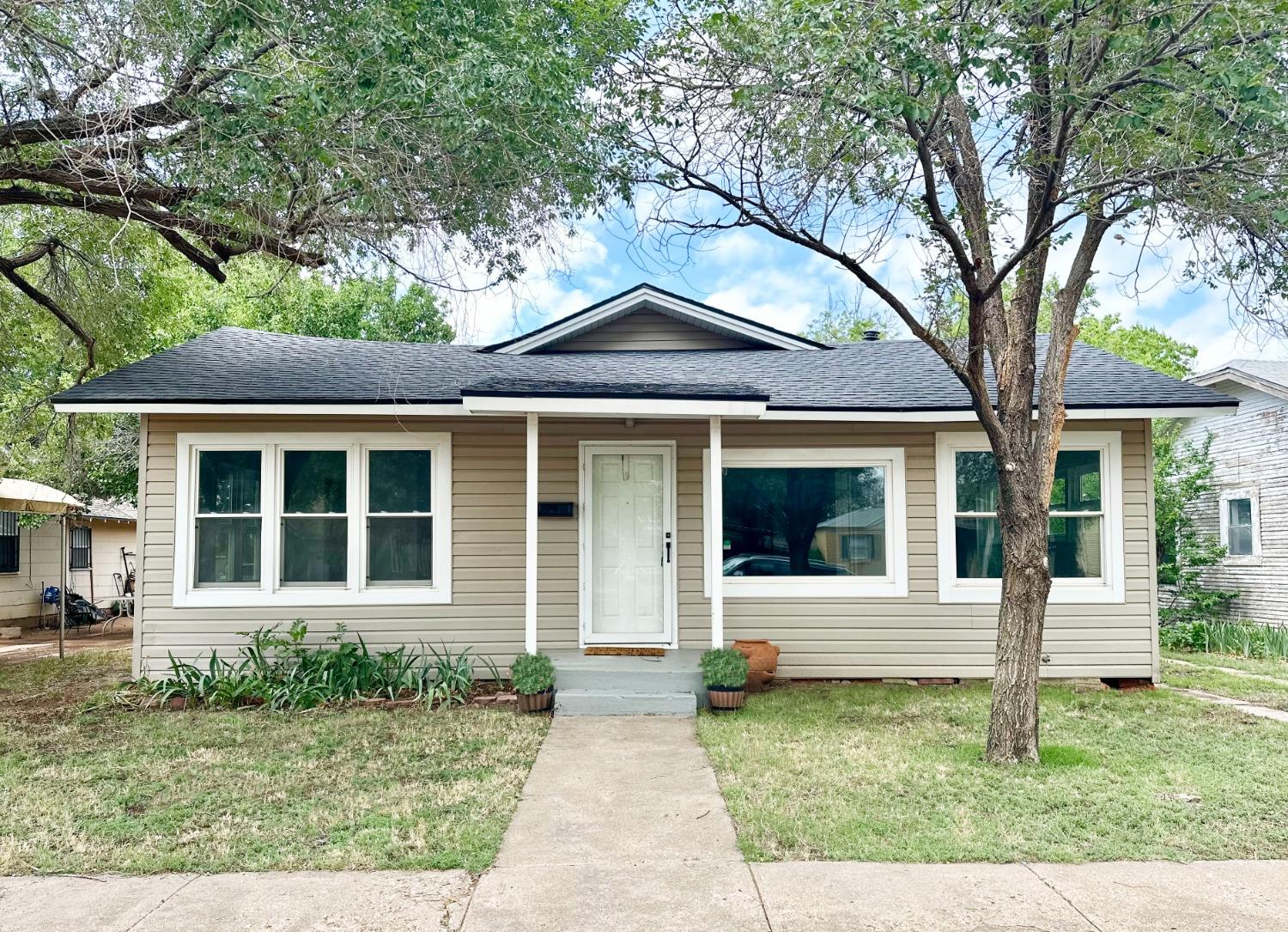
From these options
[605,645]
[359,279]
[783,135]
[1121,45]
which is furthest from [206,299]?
[1121,45]

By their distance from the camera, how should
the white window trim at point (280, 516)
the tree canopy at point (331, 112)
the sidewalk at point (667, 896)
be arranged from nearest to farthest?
the sidewalk at point (667, 896) → the tree canopy at point (331, 112) → the white window trim at point (280, 516)

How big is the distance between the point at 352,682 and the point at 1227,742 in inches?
270

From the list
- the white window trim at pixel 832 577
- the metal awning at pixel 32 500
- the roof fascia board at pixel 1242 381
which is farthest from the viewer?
the roof fascia board at pixel 1242 381

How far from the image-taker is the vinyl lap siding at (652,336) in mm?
10055

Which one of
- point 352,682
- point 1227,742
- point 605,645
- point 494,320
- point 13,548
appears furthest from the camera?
point 13,548

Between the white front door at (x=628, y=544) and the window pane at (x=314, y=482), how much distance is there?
2.32 metres

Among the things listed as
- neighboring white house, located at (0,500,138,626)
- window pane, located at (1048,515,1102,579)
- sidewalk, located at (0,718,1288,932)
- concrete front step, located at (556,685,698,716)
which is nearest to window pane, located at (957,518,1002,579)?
window pane, located at (1048,515,1102,579)

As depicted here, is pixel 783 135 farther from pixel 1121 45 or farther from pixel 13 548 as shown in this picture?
pixel 13 548

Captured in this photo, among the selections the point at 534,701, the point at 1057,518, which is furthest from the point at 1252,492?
the point at 534,701

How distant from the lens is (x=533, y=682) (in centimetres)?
682

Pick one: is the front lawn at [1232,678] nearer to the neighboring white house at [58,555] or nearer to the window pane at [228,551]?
the window pane at [228,551]

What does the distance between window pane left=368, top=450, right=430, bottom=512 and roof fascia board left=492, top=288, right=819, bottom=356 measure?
222 centimetres

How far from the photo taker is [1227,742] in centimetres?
598

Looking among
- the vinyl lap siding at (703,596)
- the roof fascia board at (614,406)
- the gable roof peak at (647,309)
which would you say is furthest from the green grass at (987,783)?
the gable roof peak at (647,309)
